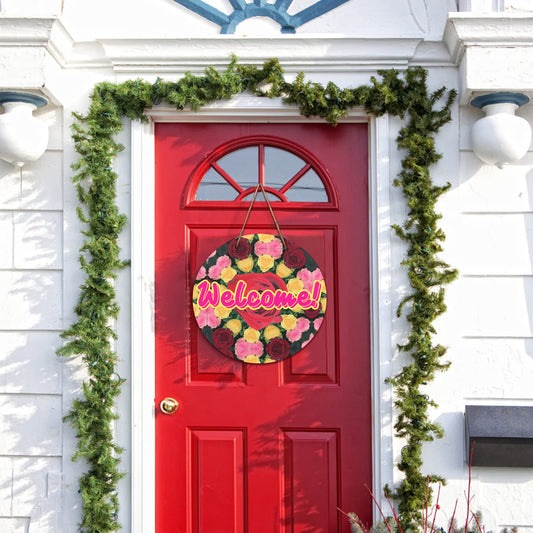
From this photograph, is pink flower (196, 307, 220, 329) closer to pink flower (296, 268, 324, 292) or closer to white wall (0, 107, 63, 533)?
pink flower (296, 268, 324, 292)

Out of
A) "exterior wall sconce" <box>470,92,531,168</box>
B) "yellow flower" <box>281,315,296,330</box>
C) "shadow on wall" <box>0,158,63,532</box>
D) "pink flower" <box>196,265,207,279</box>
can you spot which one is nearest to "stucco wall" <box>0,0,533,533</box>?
"shadow on wall" <box>0,158,63,532</box>

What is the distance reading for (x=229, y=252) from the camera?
266 centimetres

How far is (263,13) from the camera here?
268 centimetres

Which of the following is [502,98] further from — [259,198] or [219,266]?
[219,266]

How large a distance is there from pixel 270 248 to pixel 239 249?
0.14 m

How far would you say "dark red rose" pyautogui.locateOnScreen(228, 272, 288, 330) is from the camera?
265 centimetres

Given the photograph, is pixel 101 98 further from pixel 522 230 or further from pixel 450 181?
pixel 522 230

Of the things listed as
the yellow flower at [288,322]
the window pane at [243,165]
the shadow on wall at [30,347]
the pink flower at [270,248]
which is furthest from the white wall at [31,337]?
the yellow flower at [288,322]

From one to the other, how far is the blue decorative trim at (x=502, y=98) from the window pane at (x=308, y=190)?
30.3 inches

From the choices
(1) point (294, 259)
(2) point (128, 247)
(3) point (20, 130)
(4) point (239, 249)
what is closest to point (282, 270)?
(1) point (294, 259)

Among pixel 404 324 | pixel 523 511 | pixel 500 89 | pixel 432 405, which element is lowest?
pixel 523 511

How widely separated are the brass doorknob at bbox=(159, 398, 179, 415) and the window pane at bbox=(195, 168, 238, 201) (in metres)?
0.94

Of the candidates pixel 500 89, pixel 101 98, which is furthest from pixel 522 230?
pixel 101 98

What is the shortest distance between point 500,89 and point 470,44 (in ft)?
0.74
